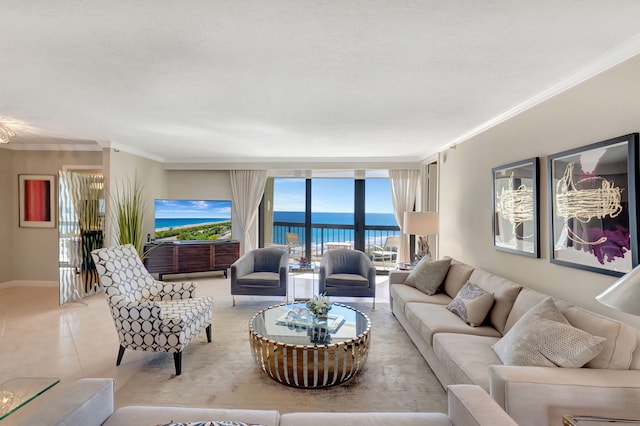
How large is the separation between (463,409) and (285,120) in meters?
2.99

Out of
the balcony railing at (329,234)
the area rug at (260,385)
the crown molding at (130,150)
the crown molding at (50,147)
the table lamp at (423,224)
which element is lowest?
the area rug at (260,385)

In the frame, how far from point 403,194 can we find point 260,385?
4466 mm

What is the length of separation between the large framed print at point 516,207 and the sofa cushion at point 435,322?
84cm

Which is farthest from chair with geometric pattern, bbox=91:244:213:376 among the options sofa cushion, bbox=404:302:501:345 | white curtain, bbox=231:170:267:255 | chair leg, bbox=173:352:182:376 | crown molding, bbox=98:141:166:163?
white curtain, bbox=231:170:267:255

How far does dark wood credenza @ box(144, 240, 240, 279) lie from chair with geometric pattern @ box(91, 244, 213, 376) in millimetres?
2206

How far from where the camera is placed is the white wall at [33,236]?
5.04 metres

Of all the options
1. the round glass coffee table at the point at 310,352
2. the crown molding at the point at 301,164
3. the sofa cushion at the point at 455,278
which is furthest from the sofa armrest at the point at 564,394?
the crown molding at the point at 301,164

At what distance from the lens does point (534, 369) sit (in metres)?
1.60

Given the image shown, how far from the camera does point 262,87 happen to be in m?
2.49

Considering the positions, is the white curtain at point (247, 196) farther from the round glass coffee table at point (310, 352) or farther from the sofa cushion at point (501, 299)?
the sofa cushion at point (501, 299)

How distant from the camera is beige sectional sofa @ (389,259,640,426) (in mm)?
1458

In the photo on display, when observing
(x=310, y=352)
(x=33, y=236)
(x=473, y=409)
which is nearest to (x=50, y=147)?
(x=33, y=236)

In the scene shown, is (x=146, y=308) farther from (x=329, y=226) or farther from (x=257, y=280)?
(x=329, y=226)

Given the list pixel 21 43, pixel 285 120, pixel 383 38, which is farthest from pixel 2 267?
pixel 383 38
